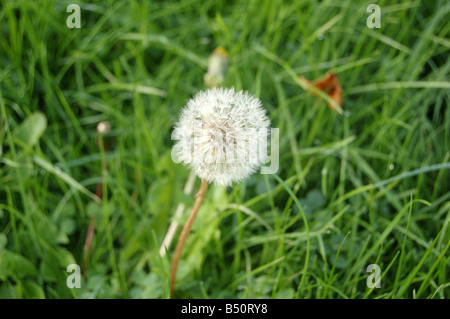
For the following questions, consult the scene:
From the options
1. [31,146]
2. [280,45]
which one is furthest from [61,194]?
[280,45]

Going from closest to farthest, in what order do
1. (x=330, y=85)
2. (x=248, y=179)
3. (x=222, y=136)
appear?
(x=222, y=136)
(x=248, y=179)
(x=330, y=85)

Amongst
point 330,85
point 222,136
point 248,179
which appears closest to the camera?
point 222,136

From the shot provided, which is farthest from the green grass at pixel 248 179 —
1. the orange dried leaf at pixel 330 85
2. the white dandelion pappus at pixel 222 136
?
the white dandelion pappus at pixel 222 136

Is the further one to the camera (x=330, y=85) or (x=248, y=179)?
(x=330, y=85)

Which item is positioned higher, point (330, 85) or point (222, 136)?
point (330, 85)

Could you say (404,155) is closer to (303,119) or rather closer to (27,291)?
(303,119)

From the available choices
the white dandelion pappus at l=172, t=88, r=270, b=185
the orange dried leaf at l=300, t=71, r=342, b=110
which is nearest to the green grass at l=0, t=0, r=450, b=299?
the orange dried leaf at l=300, t=71, r=342, b=110

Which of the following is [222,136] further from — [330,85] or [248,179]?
[330,85]

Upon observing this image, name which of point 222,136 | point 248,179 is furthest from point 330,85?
point 222,136
